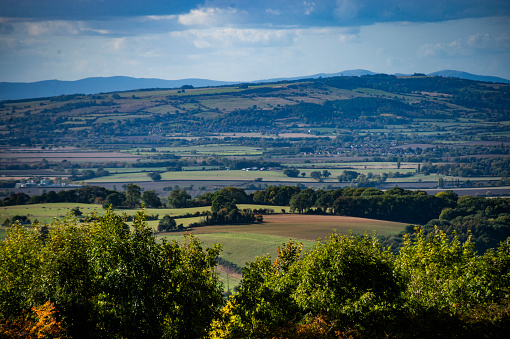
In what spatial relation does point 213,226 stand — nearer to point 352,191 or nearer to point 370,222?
point 370,222

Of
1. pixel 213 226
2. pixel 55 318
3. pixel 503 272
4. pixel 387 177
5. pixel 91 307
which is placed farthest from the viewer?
pixel 387 177

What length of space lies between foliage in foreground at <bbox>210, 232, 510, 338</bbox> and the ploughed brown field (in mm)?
41957

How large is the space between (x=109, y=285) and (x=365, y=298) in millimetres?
11735

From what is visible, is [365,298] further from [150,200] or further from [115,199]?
[115,199]

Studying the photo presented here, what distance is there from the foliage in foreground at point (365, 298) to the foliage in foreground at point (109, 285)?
6.46 ft

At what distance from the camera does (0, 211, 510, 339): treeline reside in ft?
75.2

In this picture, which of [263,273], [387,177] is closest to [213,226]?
[263,273]

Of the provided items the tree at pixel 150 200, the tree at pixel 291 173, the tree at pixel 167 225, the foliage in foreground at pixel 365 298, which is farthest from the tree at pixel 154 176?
the foliage in foreground at pixel 365 298

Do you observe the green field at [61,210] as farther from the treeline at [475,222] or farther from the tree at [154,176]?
the tree at [154,176]

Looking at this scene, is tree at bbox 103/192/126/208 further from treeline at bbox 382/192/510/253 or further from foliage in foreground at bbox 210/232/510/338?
foliage in foreground at bbox 210/232/510/338

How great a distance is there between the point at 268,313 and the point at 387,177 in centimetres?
14990

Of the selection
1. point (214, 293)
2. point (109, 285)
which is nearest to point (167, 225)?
point (214, 293)

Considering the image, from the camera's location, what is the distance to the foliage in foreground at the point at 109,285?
23.3 m

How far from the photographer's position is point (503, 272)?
27562 mm
